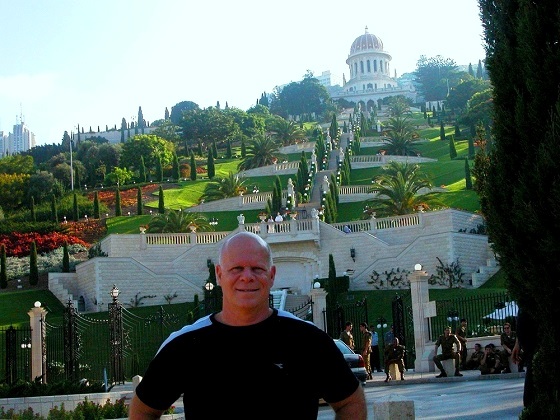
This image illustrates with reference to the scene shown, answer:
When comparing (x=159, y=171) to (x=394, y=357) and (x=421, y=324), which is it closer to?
(x=421, y=324)

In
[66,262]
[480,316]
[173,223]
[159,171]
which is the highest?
[159,171]

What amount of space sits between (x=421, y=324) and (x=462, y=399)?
344 inches

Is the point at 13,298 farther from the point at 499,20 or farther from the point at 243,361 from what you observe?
the point at 243,361

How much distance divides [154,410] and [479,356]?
17.9m

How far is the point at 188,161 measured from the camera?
82625mm

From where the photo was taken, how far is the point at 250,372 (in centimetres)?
415

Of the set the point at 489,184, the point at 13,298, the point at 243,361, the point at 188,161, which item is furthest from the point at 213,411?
the point at 188,161

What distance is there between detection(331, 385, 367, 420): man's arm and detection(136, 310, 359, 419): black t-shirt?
3cm

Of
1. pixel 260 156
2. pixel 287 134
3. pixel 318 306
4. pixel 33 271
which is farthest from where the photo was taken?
pixel 287 134

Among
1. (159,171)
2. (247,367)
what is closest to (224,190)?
(159,171)

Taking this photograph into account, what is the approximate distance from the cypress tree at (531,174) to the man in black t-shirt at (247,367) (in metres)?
3.16

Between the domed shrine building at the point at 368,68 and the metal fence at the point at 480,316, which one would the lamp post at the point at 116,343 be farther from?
the domed shrine building at the point at 368,68

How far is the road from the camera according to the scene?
40.9ft

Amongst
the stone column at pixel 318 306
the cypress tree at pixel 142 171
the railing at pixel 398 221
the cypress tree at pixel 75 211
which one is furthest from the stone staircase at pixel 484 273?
the cypress tree at pixel 142 171
